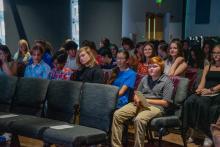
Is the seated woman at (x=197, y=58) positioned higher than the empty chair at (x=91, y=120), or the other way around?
the seated woman at (x=197, y=58)

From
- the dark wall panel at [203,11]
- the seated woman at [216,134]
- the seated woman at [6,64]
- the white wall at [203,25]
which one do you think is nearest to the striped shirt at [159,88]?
the seated woman at [216,134]

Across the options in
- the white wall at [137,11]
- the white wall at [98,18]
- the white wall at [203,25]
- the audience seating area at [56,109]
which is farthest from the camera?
the white wall at [203,25]

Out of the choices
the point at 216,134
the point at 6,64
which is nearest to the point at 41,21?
the point at 6,64

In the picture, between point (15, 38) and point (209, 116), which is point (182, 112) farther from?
point (15, 38)

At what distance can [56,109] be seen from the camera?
4.12 metres

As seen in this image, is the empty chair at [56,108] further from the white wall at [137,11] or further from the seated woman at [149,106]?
the white wall at [137,11]

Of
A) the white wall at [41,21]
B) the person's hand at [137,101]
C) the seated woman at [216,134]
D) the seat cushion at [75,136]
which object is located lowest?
the seat cushion at [75,136]

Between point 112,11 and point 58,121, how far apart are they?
626 centimetres

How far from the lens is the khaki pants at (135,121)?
3857 millimetres

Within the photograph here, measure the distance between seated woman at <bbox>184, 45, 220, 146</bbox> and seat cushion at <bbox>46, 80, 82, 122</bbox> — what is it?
130cm

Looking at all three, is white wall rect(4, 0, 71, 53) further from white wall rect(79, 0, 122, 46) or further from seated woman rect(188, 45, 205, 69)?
seated woman rect(188, 45, 205, 69)

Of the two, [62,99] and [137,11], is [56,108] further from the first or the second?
[137,11]

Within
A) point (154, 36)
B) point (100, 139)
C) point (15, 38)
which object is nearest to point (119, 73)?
point (100, 139)

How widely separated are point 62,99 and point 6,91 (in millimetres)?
882
